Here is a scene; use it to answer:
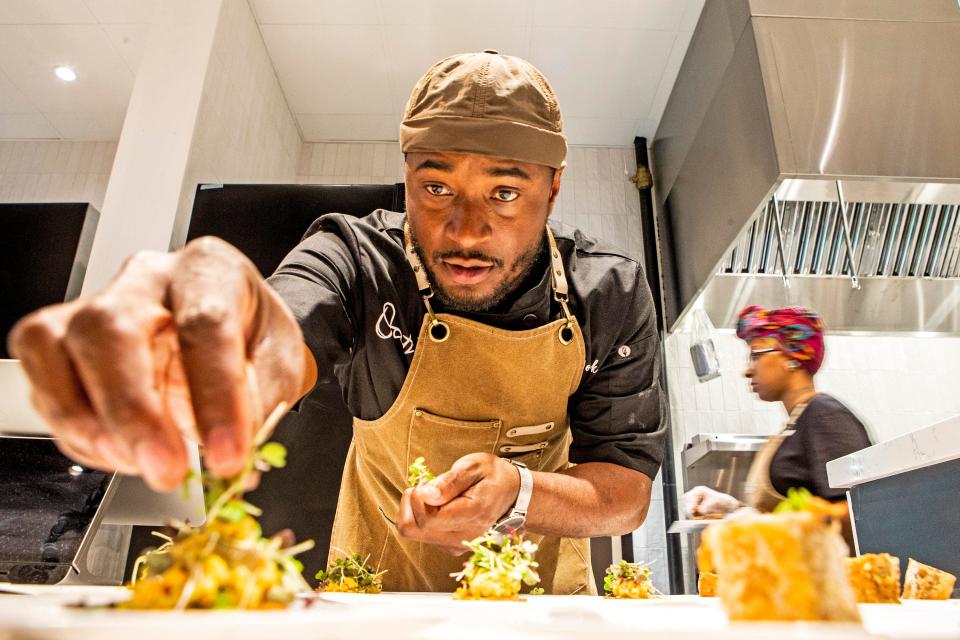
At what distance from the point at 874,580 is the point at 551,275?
83cm

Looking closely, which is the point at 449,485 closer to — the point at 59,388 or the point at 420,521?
the point at 420,521

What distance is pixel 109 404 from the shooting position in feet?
1.59

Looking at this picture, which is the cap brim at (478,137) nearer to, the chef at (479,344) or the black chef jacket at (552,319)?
the chef at (479,344)

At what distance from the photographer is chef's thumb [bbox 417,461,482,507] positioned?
105 cm

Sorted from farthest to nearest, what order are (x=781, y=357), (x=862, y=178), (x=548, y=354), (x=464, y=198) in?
(x=781, y=357) < (x=862, y=178) < (x=548, y=354) < (x=464, y=198)

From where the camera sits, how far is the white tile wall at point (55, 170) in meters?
3.97

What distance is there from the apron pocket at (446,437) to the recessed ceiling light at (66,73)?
3213mm

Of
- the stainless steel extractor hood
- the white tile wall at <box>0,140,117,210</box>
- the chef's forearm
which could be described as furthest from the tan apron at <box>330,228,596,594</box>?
the white tile wall at <box>0,140,117,210</box>

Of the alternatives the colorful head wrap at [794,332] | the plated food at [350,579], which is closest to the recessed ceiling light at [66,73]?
the plated food at [350,579]

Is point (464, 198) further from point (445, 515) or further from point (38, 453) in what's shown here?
point (38, 453)

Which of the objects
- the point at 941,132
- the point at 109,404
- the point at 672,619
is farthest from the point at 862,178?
the point at 109,404

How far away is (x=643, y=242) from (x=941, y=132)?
62.8 inches

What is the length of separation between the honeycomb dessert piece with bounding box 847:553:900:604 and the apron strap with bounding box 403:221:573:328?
2.36 ft

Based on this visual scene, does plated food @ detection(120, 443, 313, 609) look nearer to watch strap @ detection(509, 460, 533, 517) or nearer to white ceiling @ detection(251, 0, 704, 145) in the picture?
watch strap @ detection(509, 460, 533, 517)
